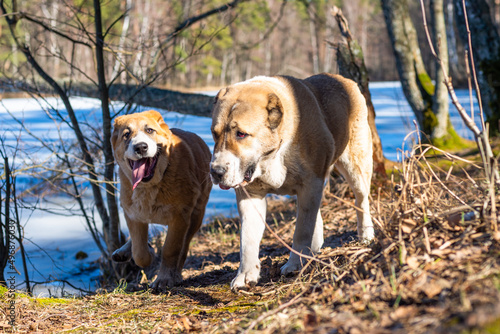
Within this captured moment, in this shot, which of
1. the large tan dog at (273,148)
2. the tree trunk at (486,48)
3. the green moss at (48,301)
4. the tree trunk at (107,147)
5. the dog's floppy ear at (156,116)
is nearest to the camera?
the large tan dog at (273,148)

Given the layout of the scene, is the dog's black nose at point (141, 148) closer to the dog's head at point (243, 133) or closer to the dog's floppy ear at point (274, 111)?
the dog's head at point (243, 133)

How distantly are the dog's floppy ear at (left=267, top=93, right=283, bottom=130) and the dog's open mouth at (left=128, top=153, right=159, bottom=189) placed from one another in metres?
1.63

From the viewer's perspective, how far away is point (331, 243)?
601 cm

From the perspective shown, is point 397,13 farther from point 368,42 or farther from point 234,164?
point 368,42

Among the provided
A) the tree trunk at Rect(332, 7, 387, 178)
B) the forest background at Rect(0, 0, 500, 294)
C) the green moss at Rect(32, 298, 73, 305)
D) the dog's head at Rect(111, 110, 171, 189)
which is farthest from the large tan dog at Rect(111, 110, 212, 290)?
the tree trunk at Rect(332, 7, 387, 178)

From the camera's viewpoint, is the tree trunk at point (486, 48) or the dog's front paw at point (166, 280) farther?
the tree trunk at point (486, 48)

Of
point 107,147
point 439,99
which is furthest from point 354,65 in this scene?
point 107,147

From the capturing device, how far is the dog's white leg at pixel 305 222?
4.02 metres

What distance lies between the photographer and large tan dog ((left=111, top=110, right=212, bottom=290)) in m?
4.86

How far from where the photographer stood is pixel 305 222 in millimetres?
4066

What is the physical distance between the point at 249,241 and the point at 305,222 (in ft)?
1.64

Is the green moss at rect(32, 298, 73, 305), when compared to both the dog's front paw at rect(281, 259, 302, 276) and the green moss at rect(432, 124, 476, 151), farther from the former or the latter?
the green moss at rect(432, 124, 476, 151)

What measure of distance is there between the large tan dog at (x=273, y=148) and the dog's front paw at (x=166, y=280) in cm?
133

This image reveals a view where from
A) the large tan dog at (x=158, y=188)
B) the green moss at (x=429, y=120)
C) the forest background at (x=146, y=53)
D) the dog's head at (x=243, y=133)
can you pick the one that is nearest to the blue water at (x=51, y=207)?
the forest background at (x=146, y=53)
